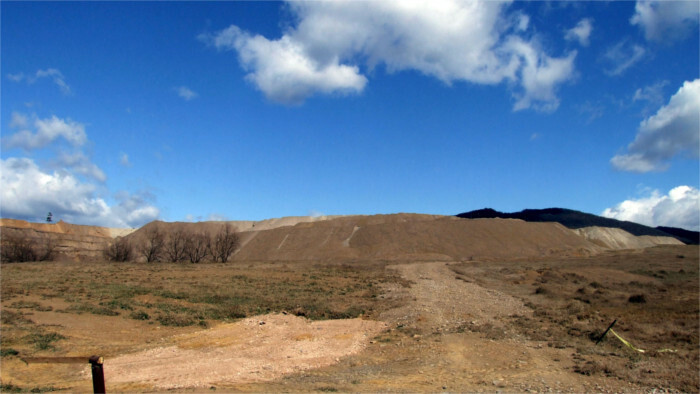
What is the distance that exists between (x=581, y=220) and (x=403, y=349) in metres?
139

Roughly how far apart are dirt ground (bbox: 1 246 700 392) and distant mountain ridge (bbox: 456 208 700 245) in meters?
122

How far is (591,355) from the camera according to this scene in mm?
13195

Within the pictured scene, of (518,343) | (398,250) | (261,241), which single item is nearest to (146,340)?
(518,343)

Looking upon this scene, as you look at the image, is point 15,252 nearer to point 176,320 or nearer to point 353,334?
point 176,320

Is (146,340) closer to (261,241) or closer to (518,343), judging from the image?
(518,343)

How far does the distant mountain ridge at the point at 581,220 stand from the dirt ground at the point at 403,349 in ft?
399

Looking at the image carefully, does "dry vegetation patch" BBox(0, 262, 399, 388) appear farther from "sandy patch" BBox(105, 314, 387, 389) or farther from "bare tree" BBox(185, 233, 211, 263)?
"bare tree" BBox(185, 233, 211, 263)

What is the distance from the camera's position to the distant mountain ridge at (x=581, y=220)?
133875 millimetres

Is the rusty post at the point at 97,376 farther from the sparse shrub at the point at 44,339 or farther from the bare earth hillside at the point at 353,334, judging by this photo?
the sparse shrub at the point at 44,339

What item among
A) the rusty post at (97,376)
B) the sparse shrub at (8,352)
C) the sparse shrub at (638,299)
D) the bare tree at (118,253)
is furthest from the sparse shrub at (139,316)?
the bare tree at (118,253)

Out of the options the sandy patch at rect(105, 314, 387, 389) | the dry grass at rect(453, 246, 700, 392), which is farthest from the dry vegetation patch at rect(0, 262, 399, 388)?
the dry grass at rect(453, 246, 700, 392)

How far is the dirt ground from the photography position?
10789 mm

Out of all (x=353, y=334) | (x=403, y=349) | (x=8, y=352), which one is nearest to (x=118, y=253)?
(x=8, y=352)

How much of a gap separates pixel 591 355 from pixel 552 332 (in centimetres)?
312
